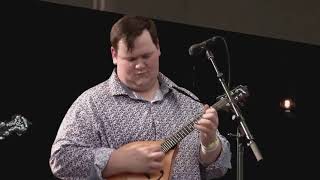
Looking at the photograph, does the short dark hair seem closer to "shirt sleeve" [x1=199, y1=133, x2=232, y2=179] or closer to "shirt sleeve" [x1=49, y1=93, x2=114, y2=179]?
"shirt sleeve" [x1=49, y1=93, x2=114, y2=179]

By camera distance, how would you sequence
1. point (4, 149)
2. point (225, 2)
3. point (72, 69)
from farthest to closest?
point (225, 2) → point (72, 69) → point (4, 149)

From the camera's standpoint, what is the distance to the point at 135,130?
2.10 metres

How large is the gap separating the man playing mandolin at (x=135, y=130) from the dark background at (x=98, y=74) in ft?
5.65

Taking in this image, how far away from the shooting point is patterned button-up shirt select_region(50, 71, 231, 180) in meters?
2.04

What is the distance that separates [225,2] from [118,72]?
9.18ft

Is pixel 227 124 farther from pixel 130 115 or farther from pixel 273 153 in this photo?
pixel 130 115

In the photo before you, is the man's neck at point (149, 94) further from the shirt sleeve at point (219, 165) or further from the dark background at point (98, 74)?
the dark background at point (98, 74)

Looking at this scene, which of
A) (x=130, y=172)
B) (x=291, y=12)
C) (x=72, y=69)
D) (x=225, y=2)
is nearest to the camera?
(x=130, y=172)

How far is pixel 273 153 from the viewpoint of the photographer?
521 cm

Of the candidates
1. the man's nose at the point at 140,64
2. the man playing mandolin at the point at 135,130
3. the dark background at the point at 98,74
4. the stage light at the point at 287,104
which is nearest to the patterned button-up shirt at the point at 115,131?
the man playing mandolin at the point at 135,130

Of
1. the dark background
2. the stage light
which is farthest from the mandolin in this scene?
the stage light

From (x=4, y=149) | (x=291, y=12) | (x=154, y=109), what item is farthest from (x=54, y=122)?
(x=291, y=12)

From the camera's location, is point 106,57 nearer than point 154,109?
No

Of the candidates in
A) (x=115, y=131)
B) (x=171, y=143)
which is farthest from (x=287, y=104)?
(x=115, y=131)
